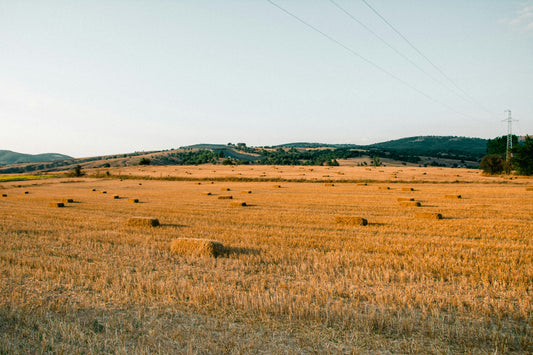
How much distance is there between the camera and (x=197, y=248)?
34.8 feet

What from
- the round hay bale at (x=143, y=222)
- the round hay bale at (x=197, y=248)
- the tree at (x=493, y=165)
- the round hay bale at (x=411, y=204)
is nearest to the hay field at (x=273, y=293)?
the round hay bale at (x=197, y=248)

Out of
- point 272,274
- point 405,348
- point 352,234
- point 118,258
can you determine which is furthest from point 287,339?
point 352,234

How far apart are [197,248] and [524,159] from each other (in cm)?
6797

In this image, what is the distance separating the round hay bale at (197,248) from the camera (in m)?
10.5

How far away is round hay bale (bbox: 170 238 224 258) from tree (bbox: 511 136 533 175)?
219 ft

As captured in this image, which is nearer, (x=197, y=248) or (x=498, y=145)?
(x=197, y=248)

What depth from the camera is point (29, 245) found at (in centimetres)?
1195

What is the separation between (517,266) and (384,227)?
6.72 metres

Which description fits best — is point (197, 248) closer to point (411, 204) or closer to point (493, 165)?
point (411, 204)

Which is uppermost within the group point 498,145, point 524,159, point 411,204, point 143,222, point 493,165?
point 498,145

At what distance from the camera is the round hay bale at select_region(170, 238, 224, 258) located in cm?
1052

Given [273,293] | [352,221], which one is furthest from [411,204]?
[273,293]

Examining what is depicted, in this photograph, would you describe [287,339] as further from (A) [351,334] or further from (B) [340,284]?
(B) [340,284]

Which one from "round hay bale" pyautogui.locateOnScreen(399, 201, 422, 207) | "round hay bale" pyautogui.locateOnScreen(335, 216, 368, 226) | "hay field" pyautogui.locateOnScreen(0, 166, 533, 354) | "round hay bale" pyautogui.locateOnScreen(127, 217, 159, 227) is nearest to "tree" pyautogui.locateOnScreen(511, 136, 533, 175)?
"round hay bale" pyautogui.locateOnScreen(399, 201, 422, 207)
